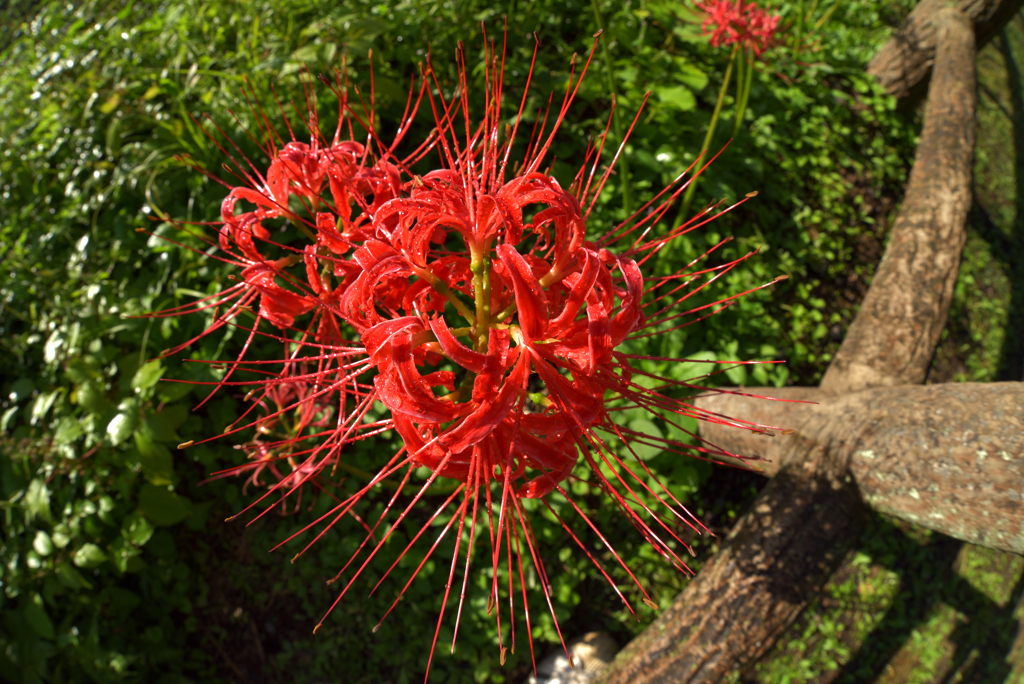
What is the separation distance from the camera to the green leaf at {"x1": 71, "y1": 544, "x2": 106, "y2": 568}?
7.11ft

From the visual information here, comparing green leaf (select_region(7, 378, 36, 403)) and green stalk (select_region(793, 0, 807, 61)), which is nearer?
green leaf (select_region(7, 378, 36, 403))

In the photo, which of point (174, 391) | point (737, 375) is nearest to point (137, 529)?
point (174, 391)

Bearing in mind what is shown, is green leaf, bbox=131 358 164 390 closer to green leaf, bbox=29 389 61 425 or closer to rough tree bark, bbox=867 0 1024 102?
green leaf, bbox=29 389 61 425

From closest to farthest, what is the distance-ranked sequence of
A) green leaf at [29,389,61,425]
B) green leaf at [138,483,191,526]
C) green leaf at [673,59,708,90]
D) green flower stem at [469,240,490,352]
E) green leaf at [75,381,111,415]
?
green flower stem at [469,240,490,352] → green leaf at [75,381,111,415] → green leaf at [138,483,191,526] → green leaf at [29,389,61,425] → green leaf at [673,59,708,90]

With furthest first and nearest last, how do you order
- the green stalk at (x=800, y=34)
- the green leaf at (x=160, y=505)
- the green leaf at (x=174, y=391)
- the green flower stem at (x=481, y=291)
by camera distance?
the green stalk at (x=800, y=34) → the green leaf at (x=160, y=505) → the green leaf at (x=174, y=391) → the green flower stem at (x=481, y=291)

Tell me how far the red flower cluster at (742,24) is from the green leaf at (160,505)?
10.2 ft

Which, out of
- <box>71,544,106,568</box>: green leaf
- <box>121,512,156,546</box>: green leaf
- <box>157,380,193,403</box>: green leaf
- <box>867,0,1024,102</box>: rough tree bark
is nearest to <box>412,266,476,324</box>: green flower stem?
<box>157,380,193,403</box>: green leaf

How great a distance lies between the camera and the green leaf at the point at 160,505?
218 centimetres

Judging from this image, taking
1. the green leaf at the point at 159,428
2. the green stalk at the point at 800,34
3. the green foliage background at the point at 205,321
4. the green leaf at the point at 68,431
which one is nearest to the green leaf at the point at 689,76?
the green foliage background at the point at 205,321

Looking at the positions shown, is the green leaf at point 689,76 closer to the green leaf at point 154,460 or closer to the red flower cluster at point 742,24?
the red flower cluster at point 742,24

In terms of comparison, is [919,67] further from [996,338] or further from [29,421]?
[29,421]

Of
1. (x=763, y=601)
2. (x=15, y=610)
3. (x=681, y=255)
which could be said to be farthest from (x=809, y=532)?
(x=15, y=610)

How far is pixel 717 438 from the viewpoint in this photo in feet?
7.39

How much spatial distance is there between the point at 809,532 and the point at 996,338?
9.38 ft
